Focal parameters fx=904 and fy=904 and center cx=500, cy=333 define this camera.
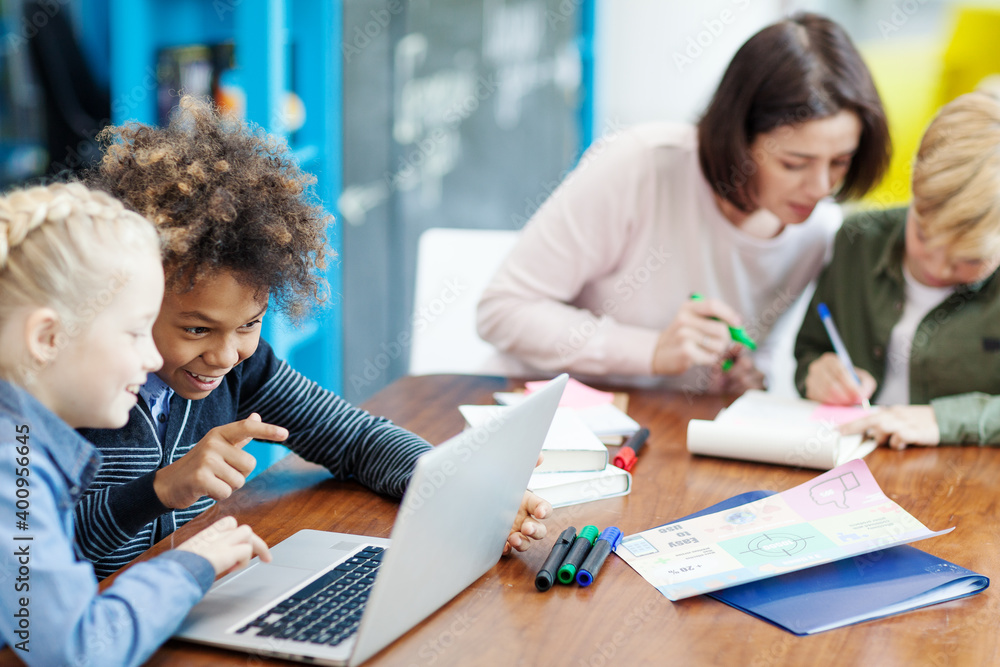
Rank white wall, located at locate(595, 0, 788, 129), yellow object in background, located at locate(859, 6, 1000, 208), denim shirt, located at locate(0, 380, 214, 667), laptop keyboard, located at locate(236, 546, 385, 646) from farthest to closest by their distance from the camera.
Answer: white wall, located at locate(595, 0, 788, 129), yellow object in background, located at locate(859, 6, 1000, 208), laptop keyboard, located at locate(236, 546, 385, 646), denim shirt, located at locate(0, 380, 214, 667)

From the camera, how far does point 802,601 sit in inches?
32.9

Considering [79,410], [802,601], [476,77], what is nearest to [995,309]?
[802,601]

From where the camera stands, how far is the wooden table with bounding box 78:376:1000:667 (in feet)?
2.44

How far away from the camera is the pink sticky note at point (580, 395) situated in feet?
4.70

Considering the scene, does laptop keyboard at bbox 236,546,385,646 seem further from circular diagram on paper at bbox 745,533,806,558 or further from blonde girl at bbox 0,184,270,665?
circular diagram on paper at bbox 745,533,806,558

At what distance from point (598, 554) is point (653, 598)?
0.26ft

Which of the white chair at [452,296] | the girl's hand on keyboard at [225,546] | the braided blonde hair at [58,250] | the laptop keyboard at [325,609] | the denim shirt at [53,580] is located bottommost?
the white chair at [452,296]

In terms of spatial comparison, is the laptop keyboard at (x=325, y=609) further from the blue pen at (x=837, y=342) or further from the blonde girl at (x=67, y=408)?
the blue pen at (x=837, y=342)

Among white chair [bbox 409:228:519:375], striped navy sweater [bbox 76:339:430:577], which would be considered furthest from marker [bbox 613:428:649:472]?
white chair [bbox 409:228:519:375]

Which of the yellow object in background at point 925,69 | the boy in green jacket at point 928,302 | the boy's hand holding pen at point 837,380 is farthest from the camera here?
the yellow object in background at point 925,69

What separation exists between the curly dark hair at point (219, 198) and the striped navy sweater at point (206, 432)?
17cm

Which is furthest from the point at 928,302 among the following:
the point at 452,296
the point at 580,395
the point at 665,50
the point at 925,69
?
the point at 665,50

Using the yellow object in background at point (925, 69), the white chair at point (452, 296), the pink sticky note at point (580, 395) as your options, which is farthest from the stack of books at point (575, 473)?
the yellow object in background at point (925, 69)

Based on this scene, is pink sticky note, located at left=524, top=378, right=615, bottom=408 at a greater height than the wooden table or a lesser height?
lesser
